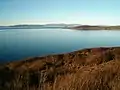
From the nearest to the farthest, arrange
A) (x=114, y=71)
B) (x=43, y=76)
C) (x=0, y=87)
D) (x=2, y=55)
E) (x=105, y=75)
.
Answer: (x=43, y=76)
(x=0, y=87)
(x=105, y=75)
(x=114, y=71)
(x=2, y=55)

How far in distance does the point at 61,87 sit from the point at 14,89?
2.69ft

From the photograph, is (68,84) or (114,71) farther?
(114,71)

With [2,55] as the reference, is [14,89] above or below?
above

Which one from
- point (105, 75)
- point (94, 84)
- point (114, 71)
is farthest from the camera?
point (114, 71)

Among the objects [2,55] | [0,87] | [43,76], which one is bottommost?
[2,55]

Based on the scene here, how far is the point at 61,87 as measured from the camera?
4832mm

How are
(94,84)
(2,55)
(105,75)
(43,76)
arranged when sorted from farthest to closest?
(2,55)
(105,75)
(94,84)
(43,76)

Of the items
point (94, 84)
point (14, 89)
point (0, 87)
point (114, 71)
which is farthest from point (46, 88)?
point (114, 71)

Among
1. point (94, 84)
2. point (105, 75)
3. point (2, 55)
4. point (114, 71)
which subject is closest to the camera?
point (94, 84)

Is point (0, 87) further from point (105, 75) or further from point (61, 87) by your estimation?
point (105, 75)

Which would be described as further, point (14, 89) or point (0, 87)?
point (0, 87)

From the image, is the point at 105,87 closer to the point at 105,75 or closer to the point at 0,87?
the point at 105,75

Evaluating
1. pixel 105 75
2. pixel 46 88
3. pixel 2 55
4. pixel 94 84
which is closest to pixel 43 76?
pixel 46 88

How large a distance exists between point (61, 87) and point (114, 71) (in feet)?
7.15
